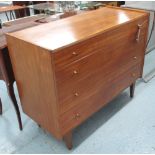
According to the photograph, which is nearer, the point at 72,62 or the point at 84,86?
the point at 72,62

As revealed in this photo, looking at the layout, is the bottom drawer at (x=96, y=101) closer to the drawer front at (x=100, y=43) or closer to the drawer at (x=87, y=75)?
the drawer at (x=87, y=75)

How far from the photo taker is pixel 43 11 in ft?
10.8

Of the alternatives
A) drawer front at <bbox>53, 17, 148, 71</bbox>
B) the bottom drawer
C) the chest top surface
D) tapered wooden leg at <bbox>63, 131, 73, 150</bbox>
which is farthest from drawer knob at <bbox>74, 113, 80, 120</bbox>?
the chest top surface

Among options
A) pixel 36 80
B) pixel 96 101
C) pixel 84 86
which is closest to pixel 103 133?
pixel 96 101

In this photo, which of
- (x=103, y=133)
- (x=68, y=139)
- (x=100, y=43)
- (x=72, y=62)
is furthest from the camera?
(x=103, y=133)

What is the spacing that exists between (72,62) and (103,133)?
778mm

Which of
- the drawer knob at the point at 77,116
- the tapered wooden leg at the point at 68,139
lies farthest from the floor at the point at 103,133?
the drawer knob at the point at 77,116

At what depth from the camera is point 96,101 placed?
1.62m

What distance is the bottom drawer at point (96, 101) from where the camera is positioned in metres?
1.43

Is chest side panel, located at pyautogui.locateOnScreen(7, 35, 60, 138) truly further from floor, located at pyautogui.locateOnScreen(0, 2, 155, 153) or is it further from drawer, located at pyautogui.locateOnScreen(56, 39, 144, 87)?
floor, located at pyautogui.locateOnScreen(0, 2, 155, 153)

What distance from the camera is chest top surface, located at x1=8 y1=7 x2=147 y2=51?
1.24 metres

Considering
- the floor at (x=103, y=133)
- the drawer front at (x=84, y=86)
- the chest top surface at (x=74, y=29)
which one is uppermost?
the chest top surface at (x=74, y=29)

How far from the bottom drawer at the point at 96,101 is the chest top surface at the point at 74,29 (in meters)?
0.46

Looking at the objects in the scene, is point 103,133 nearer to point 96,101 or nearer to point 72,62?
point 96,101
